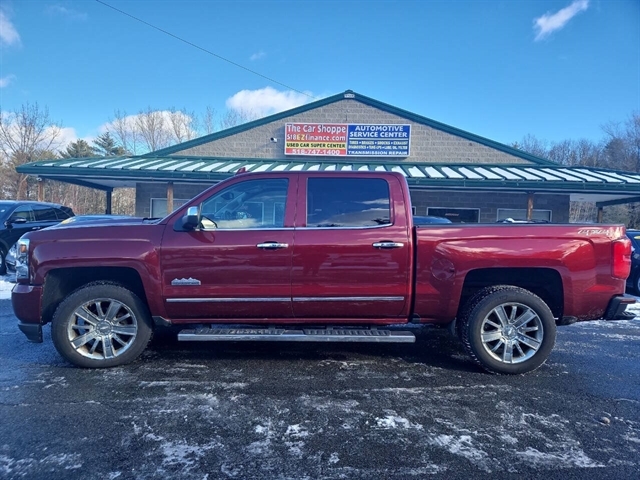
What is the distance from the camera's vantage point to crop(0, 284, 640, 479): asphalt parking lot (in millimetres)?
2416

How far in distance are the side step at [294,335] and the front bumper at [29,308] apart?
1.41m

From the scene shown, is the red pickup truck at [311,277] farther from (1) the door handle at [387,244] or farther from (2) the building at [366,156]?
(2) the building at [366,156]

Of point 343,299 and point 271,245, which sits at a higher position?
point 271,245

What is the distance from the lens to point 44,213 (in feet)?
35.5

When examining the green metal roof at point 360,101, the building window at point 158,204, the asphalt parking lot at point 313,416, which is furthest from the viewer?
the green metal roof at point 360,101

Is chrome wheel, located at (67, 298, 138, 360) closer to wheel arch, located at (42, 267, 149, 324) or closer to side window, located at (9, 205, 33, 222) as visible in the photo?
wheel arch, located at (42, 267, 149, 324)

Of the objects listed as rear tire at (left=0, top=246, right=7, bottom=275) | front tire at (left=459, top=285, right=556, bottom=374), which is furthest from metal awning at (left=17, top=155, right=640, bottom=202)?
front tire at (left=459, top=285, right=556, bottom=374)

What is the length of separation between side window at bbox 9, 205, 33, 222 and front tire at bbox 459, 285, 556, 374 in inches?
444

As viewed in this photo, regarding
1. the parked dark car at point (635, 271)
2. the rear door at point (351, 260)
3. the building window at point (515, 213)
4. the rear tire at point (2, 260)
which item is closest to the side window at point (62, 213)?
the rear tire at point (2, 260)

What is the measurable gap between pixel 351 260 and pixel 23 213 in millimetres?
10457

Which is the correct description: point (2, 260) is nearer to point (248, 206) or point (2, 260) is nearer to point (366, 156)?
point (248, 206)

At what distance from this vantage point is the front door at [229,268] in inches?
148

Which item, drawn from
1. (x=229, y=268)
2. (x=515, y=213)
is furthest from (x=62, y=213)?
(x=515, y=213)

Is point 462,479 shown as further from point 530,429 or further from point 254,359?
point 254,359
